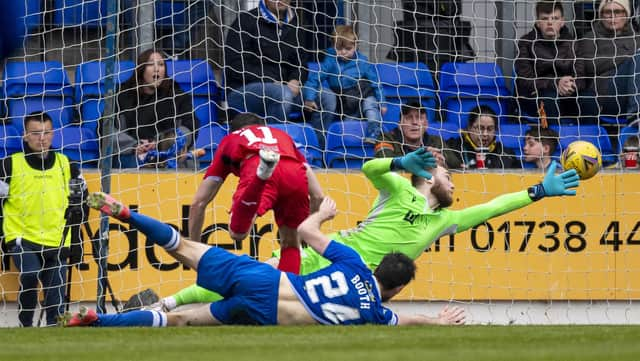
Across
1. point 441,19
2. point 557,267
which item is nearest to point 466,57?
point 441,19

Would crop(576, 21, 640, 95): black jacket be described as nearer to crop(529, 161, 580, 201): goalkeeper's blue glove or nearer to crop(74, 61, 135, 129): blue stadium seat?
crop(529, 161, 580, 201): goalkeeper's blue glove

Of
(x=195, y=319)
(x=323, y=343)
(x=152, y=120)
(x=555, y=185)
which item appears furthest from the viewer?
(x=152, y=120)

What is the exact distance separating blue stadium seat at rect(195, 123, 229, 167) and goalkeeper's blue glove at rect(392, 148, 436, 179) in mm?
2564

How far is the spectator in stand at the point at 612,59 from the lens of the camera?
48.0 feet

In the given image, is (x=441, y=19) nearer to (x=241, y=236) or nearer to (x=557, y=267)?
(x=557, y=267)

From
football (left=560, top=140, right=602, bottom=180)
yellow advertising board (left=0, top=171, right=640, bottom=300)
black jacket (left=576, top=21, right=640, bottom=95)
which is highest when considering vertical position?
black jacket (left=576, top=21, right=640, bottom=95)

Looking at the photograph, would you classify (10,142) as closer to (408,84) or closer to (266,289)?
(408,84)

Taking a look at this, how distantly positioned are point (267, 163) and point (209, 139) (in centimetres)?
287

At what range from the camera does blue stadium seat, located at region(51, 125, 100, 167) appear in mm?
13828

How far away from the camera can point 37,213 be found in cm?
1352

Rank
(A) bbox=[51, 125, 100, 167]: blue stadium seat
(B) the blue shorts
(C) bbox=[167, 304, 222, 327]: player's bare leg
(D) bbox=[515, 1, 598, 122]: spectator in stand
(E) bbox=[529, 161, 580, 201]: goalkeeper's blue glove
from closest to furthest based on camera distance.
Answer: (B) the blue shorts
(C) bbox=[167, 304, 222, 327]: player's bare leg
(E) bbox=[529, 161, 580, 201]: goalkeeper's blue glove
(A) bbox=[51, 125, 100, 167]: blue stadium seat
(D) bbox=[515, 1, 598, 122]: spectator in stand

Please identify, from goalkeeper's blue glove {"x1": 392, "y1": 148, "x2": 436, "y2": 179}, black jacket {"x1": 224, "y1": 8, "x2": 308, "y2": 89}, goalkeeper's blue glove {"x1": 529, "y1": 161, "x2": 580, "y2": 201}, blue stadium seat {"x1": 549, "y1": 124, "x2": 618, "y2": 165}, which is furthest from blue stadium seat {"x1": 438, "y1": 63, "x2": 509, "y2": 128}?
goalkeeper's blue glove {"x1": 392, "y1": 148, "x2": 436, "y2": 179}

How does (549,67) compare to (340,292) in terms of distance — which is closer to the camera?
(340,292)

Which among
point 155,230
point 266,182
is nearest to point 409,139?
point 266,182
